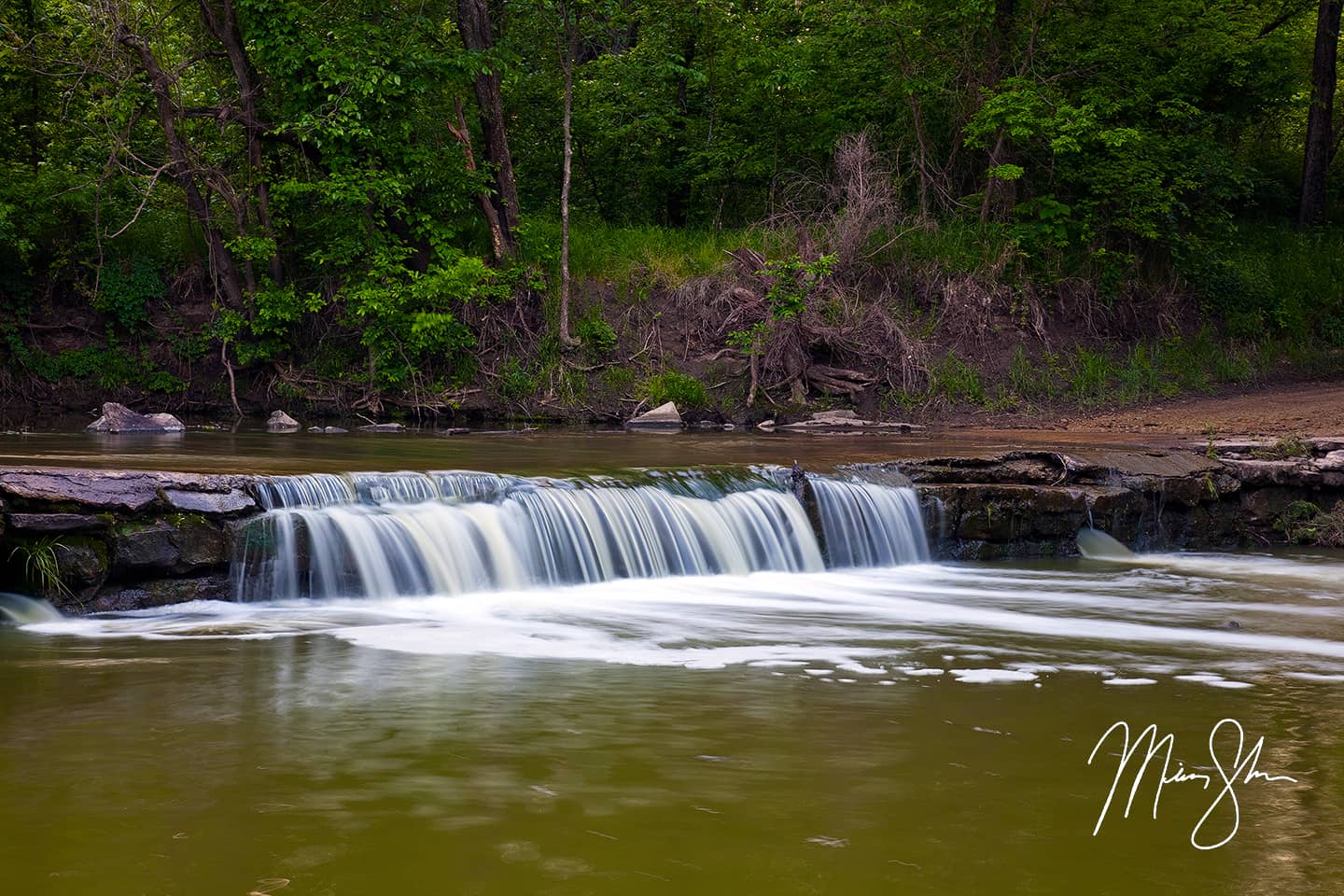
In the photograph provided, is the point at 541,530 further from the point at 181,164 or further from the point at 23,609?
the point at 181,164

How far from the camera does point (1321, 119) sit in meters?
24.9

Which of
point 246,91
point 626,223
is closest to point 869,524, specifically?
point 246,91

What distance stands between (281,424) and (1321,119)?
66.4ft

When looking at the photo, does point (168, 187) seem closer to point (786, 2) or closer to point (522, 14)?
point (522, 14)

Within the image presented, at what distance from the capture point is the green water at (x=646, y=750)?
13.4 feet

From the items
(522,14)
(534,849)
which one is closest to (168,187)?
(522,14)

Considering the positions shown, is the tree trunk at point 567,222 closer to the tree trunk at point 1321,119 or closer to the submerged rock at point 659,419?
the submerged rock at point 659,419

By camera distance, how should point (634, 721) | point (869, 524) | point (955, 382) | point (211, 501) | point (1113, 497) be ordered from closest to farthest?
point (634, 721) → point (211, 501) → point (869, 524) → point (1113, 497) → point (955, 382)

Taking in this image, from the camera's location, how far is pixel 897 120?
2519cm

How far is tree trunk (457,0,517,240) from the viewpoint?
22172 millimetres

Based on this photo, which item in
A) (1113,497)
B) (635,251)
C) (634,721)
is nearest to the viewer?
(634,721)

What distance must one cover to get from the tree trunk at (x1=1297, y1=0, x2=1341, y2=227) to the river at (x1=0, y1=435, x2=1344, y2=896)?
16749mm

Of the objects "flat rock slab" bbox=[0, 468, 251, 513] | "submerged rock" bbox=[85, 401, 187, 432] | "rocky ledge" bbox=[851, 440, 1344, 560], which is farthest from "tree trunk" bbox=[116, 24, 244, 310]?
"rocky ledge" bbox=[851, 440, 1344, 560]
